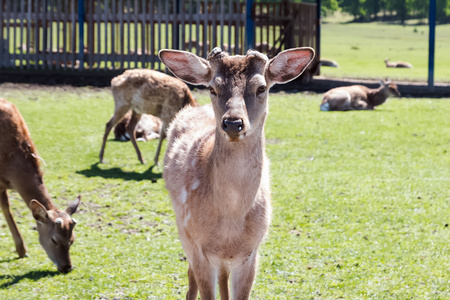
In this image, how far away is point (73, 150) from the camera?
38.5 feet

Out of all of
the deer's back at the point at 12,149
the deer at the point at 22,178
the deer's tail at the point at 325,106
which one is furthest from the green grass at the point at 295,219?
the deer's tail at the point at 325,106

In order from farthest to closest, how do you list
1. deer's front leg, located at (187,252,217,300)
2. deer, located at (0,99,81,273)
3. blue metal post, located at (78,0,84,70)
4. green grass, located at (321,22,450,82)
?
green grass, located at (321,22,450,82), blue metal post, located at (78,0,84,70), deer, located at (0,99,81,273), deer's front leg, located at (187,252,217,300)

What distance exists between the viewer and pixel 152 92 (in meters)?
10.8

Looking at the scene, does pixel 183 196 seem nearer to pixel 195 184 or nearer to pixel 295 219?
pixel 195 184

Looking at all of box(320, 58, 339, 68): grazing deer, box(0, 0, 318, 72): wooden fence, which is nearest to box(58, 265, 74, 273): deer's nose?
box(0, 0, 318, 72): wooden fence

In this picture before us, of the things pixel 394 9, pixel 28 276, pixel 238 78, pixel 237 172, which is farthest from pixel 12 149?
pixel 394 9

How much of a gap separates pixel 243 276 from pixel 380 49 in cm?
4086

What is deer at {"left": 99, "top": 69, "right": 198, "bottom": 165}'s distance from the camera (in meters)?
10.8

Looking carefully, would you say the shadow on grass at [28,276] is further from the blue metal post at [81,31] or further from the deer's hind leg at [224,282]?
the blue metal post at [81,31]

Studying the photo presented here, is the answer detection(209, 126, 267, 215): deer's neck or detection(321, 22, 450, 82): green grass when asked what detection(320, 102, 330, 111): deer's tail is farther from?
detection(209, 126, 267, 215): deer's neck

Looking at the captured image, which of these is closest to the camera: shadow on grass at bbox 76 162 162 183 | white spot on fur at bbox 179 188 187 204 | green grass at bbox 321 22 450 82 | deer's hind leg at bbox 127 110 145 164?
white spot on fur at bbox 179 188 187 204

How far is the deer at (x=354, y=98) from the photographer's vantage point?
16516 mm

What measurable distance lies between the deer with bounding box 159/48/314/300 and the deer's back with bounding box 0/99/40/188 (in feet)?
8.73

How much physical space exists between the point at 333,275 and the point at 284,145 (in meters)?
5.89
